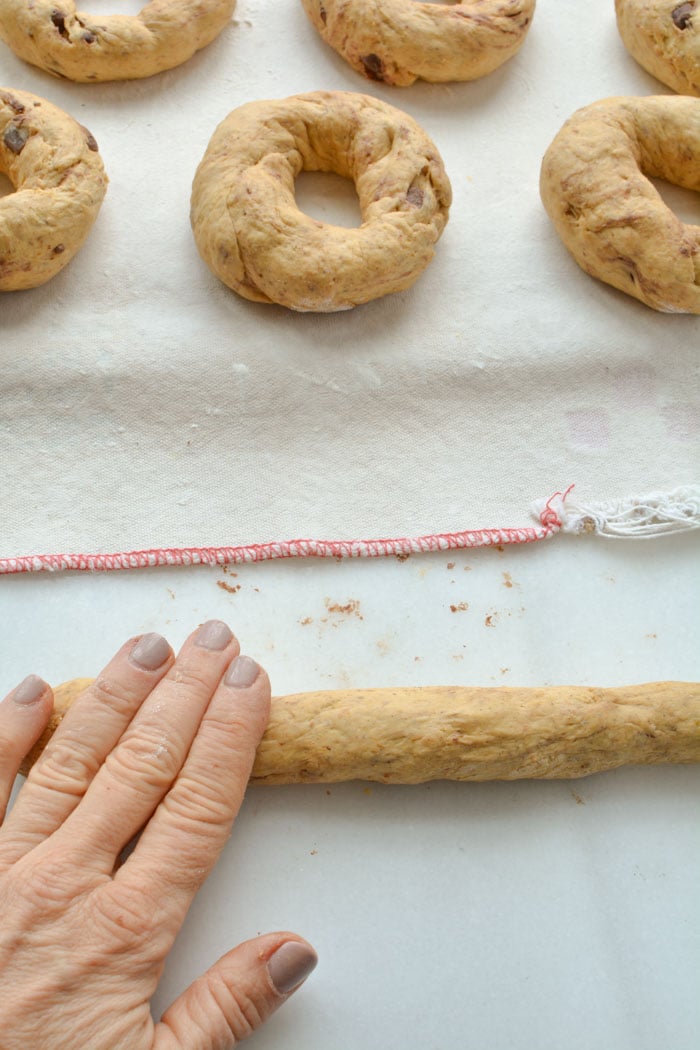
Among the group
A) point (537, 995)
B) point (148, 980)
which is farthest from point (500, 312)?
point (148, 980)

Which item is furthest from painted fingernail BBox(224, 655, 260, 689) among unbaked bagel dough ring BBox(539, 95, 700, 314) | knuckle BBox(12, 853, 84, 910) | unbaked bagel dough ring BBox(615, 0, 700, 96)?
unbaked bagel dough ring BBox(615, 0, 700, 96)

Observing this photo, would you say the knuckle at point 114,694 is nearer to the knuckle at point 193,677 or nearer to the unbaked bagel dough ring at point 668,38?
the knuckle at point 193,677

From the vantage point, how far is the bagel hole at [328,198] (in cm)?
193

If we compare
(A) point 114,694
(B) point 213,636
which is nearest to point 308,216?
(B) point 213,636

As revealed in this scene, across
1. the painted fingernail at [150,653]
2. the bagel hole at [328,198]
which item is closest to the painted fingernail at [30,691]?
the painted fingernail at [150,653]

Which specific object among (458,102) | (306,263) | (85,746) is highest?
(458,102)

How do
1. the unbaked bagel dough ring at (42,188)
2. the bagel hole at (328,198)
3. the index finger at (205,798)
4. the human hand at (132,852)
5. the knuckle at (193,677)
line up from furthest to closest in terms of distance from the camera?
the bagel hole at (328,198) → the unbaked bagel dough ring at (42,188) → the knuckle at (193,677) → the index finger at (205,798) → the human hand at (132,852)

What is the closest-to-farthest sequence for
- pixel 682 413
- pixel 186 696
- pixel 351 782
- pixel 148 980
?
1. pixel 148 980
2. pixel 186 696
3. pixel 351 782
4. pixel 682 413

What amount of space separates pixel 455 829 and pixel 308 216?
4.19ft

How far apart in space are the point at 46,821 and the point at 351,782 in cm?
50

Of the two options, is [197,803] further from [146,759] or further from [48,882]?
[48,882]

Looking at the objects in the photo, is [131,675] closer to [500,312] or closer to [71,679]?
[71,679]

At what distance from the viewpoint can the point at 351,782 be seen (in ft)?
4.95

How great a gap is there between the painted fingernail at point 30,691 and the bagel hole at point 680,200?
1.66 m
